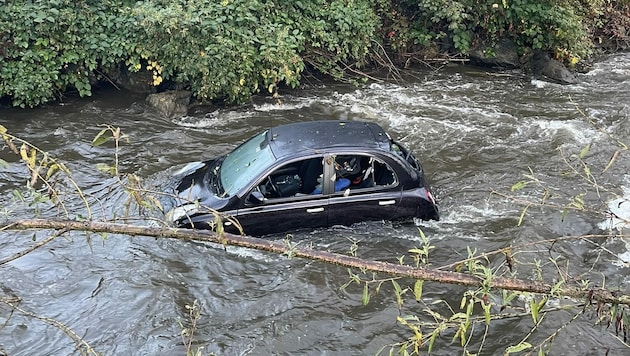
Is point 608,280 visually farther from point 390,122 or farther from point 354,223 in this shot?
point 390,122

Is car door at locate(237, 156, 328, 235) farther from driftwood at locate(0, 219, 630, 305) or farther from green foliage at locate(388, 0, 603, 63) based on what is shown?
green foliage at locate(388, 0, 603, 63)

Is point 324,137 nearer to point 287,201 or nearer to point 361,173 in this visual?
point 361,173

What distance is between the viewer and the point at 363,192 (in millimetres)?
7539

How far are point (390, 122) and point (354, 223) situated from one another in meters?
4.57

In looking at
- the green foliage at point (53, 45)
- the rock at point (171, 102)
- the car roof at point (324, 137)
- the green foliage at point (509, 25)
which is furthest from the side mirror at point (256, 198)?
the green foliage at point (509, 25)

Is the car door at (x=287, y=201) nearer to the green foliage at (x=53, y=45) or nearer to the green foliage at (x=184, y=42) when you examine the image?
the green foliage at (x=184, y=42)

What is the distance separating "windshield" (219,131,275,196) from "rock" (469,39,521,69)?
910cm

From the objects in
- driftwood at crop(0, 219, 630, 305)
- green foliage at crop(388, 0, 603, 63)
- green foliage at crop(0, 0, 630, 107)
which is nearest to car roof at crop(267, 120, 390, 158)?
driftwood at crop(0, 219, 630, 305)

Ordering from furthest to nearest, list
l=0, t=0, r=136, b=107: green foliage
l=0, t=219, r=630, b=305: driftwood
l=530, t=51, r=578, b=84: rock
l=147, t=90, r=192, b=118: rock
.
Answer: l=530, t=51, r=578, b=84: rock
l=147, t=90, r=192, b=118: rock
l=0, t=0, r=136, b=107: green foliage
l=0, t=219, r=630, b=305: driftwood

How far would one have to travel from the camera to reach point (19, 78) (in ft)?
36.7

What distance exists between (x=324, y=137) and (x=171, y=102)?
17.7 feet

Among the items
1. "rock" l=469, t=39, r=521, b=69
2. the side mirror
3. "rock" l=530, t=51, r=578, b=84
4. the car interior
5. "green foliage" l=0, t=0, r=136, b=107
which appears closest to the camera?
the side mirror

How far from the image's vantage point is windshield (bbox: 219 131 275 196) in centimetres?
727

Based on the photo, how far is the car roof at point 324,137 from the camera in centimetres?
741
